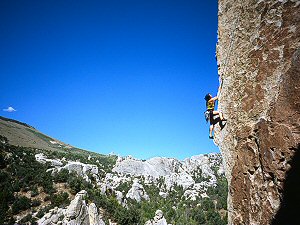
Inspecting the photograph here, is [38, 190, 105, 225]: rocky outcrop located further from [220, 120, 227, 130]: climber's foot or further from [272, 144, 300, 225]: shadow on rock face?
[272, 144, 300, 225]: shadow on rock face

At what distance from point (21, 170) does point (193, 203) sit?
211 ft

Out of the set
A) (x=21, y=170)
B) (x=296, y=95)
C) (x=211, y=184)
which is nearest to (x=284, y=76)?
(x=296, y=95)

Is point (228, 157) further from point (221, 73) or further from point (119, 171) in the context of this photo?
point (119, 171)

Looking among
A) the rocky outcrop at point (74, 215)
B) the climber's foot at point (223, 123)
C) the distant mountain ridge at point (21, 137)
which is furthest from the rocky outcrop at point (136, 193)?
the climber's foot at point (223, 123)

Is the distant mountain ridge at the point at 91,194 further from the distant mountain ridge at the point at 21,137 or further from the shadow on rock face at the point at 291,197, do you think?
the shadow on rock face at the point at 291,197

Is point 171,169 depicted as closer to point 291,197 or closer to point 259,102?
point 259,102

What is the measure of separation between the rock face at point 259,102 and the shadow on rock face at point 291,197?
0.46 feet

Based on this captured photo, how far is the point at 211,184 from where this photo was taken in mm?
97750

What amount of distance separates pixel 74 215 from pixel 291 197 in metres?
30.5

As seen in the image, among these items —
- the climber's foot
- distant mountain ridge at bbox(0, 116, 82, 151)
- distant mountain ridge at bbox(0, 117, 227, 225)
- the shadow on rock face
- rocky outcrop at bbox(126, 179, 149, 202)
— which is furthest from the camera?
distant mountain ridge at bbox(0, 116, 82, 151)

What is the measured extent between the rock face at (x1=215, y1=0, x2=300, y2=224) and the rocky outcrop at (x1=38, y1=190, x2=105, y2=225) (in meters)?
27.1

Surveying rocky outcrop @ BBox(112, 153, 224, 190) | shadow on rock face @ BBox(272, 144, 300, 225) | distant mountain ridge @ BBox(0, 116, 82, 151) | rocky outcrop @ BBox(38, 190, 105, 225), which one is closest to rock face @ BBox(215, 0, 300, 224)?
shadow on rock face @ BBox(272, 144, 300, 225)

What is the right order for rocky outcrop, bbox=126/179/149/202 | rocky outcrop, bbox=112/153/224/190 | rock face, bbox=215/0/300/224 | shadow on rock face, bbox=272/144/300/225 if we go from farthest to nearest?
rocky outcrop, bbox=112/153/224/190, rocky outcrop, bbox=126/179/149/202, rock face, bbox=215/0/300/224, shadow on rock face, bbox=272/144/300/225

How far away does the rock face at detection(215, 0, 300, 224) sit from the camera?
19.1ft
